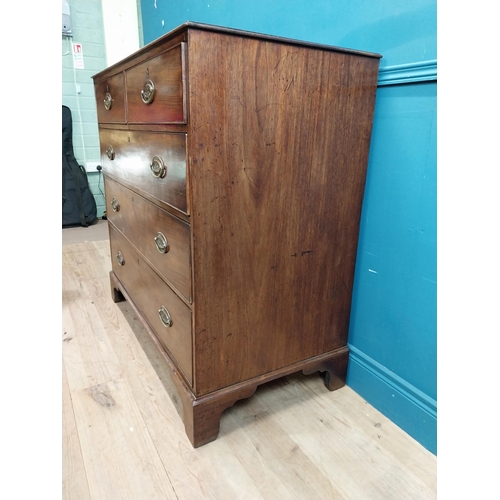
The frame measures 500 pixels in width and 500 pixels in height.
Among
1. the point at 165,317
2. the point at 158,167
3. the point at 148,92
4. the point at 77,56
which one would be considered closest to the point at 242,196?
the point at 158,167

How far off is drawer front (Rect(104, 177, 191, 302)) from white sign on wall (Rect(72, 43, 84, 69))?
2.08 m

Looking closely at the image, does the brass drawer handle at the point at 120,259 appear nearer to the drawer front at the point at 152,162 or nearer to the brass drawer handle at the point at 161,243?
the drawer front at the point at 152,162

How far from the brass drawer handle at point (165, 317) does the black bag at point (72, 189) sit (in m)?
2.27

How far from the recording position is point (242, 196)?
0.89m

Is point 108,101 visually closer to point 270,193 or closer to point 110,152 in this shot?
point 110,152

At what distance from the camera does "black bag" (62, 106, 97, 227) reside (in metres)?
3.03

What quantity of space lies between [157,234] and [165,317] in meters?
0.25

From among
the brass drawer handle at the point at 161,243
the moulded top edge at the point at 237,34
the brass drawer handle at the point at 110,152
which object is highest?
the moulded top edge at the point at 237,34

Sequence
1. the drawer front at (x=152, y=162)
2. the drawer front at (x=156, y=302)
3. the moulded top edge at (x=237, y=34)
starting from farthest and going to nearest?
1. the drawer front at (x=156, y=302)
2. the drawer front at (x=152, y=162)
3. the moulded top edge at (x=237, y=34)

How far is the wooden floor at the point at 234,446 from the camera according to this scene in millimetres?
916

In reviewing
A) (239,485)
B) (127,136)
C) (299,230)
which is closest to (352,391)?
(239,485)


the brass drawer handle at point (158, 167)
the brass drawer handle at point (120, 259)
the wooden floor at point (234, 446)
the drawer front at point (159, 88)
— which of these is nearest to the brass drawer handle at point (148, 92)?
the drawer front at point (159, 88)

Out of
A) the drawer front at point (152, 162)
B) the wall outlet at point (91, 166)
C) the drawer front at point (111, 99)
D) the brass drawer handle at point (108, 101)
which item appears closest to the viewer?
the drawer front at point (152, 162)
